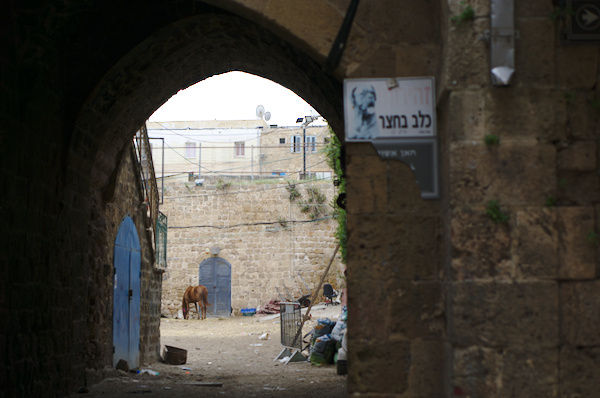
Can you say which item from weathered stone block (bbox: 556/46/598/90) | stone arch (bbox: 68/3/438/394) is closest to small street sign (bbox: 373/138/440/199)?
weathered stone block (bbox: 556/46/598/90)

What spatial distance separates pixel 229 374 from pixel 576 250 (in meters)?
7.44

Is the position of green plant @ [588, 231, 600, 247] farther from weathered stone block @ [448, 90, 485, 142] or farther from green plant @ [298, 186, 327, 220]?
green plant @ [298, 186, 327, 220]

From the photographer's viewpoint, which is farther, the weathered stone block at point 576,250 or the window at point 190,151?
the window at point 190,151

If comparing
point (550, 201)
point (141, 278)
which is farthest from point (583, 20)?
point (141, 278)

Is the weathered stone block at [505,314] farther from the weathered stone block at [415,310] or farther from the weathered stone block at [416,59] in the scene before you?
the weathered stone block at [416,59]

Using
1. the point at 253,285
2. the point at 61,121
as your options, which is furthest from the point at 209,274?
the point at 61,121

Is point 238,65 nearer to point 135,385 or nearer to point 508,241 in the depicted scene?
point 135,385

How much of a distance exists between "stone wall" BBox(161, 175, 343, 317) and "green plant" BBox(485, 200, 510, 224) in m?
19.1

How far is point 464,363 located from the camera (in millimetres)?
3305

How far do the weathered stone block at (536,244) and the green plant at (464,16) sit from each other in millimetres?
1006

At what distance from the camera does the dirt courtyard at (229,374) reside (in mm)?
7531

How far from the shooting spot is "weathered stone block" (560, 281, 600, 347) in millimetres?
3326

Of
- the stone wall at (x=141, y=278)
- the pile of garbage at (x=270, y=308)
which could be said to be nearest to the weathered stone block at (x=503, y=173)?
the stone wall at (x=141, y=278)

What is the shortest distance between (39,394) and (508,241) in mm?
4342
